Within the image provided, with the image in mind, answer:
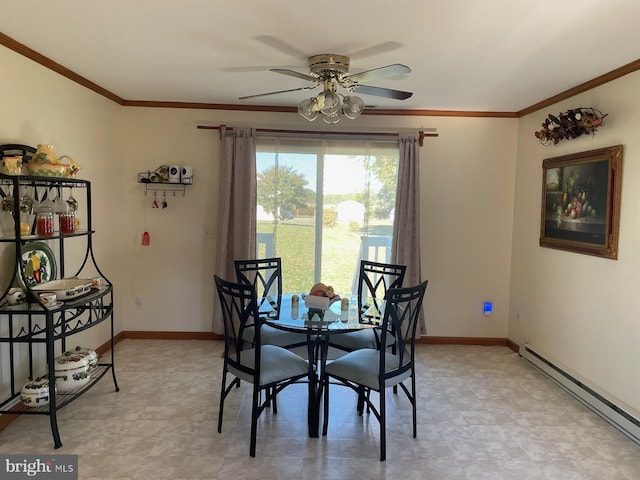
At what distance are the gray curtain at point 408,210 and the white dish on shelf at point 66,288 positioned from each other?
8.91 feet

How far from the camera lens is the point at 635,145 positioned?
2.76m

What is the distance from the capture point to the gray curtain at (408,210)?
415 cm

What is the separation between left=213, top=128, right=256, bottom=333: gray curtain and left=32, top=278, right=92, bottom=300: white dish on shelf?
1390mm

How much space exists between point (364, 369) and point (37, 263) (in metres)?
2.29

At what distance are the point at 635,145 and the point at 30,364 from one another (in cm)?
430

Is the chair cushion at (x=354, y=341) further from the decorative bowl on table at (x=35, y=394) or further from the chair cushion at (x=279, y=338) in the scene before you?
the decorative bowl on table at (x=35, y=394)

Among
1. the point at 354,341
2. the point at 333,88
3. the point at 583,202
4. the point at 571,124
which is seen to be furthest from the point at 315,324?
the point at 571,124

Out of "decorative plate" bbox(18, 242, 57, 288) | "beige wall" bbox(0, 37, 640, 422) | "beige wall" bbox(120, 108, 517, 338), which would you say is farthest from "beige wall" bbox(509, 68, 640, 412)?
"decorative plate" bbox(18, 242, 57, 288)

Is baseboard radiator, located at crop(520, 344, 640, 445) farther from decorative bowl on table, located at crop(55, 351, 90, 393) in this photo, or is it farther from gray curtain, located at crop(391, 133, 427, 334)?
decorative bowl on table, located at crop(55, 351, 90, 393)

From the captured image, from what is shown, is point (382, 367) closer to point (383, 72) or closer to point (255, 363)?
point (255, 363)

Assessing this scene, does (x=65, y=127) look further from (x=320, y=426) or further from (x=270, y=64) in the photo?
(x=320, y=426)

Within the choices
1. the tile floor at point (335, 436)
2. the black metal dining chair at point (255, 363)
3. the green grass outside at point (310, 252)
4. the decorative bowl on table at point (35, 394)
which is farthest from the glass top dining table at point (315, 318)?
the decorative bowl on table at point (35, 394)

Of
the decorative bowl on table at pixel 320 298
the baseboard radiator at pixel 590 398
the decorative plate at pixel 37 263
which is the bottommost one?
the baseboard radiator at pixel 590 398

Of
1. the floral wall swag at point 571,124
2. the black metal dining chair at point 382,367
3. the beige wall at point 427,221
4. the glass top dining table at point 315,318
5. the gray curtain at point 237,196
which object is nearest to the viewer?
the black metal dining chair at point 382,367
